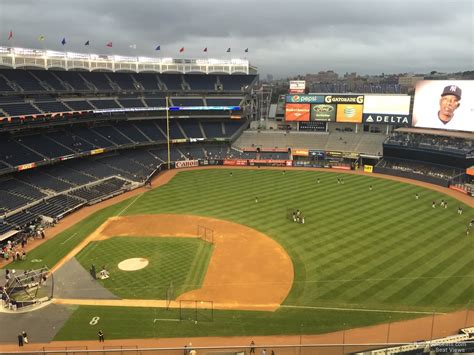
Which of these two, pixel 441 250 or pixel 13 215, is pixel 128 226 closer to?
pixel 13 215

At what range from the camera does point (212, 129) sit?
306ft

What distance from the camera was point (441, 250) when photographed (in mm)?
37250

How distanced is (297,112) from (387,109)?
64.7ft

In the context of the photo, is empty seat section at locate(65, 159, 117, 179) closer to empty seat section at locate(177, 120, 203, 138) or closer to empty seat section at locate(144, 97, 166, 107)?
empty seat section at locate(144, 97, 166, 107)

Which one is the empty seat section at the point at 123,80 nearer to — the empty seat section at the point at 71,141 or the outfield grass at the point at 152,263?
the empty seat section at the point at 71,141

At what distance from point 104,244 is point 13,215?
13486mm

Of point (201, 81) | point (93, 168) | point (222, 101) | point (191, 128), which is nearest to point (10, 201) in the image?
point (93, 168)

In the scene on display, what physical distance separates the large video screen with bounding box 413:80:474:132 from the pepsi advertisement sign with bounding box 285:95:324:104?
21.1m

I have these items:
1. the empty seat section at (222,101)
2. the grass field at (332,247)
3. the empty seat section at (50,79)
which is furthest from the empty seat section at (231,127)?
the empty seat section at (50,79)

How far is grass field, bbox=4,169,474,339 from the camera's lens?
87.4ft

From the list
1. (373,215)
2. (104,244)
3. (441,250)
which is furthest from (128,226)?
(441,250)

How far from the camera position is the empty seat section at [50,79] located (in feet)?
234

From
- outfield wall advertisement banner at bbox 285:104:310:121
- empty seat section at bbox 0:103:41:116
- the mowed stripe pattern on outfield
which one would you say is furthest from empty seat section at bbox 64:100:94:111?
outfield wall advertisement banner at bbox 285:104:310:121

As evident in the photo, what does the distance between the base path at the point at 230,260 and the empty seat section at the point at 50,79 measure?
122 feet
